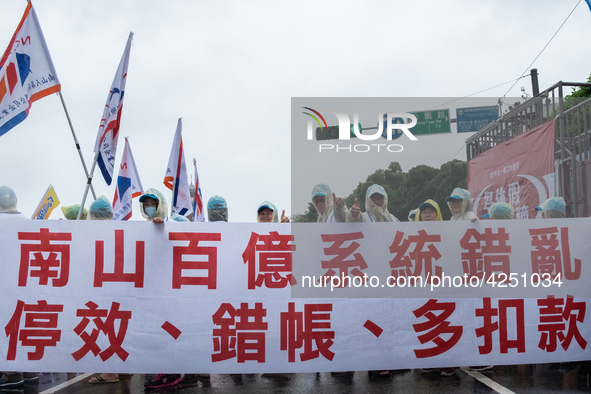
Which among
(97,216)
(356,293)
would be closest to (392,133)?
(356,293)

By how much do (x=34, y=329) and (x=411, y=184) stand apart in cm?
690

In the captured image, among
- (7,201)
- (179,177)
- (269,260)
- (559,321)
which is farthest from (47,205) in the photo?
(559,321)

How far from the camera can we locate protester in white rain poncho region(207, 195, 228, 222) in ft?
18.7

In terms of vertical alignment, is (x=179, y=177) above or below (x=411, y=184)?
above

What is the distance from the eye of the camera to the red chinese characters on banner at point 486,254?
466 centimetres

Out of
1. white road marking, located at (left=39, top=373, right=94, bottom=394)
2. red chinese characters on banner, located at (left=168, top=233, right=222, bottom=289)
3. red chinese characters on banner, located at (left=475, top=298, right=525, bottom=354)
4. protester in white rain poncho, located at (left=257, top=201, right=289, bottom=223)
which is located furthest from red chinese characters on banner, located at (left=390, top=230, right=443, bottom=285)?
white road marking, located at (left=39, top=373, right=94, bottom=394)

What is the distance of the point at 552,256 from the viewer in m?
4.76

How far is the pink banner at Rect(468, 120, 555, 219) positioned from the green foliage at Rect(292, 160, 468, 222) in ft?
2.51

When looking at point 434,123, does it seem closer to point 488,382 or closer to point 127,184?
point 127,184

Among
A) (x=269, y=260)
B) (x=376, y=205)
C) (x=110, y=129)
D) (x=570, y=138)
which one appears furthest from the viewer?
(x=570, y=138)

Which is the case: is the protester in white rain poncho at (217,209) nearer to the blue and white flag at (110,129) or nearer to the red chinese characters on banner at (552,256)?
the blue and white flag at (110,129)

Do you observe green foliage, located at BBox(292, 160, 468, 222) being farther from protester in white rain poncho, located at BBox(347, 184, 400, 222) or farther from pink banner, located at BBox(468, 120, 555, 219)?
pink banner, located at BBox(468, 120, 555, 219)

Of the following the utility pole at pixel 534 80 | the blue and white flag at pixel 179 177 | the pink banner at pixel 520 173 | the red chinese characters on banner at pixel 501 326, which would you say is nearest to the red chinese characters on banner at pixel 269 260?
the red chinese characters on banner at pixel 501 326

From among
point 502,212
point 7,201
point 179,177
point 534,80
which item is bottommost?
point 502,212
